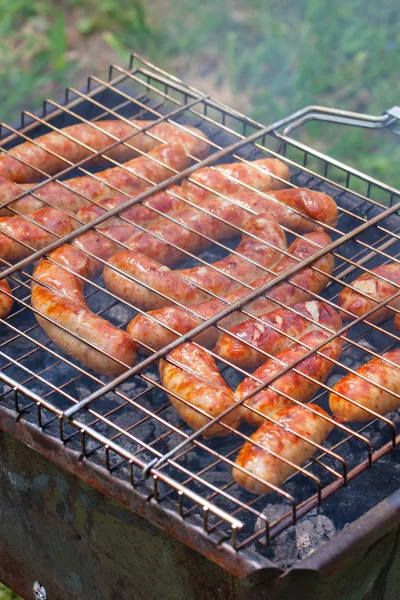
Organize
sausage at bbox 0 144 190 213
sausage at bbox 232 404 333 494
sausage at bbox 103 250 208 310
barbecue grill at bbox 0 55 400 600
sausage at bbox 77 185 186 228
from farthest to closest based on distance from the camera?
sausage at bbox 0 144 190 213
sausage at bbox 77 185 186 228
sausage at bbox 103 250 208 310
sausage at bbox 232 404 333 494
barbecue grill at bbox 0 55 400 600

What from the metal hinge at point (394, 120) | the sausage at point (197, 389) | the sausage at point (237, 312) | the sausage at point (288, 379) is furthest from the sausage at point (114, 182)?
the sausage at point (288, 379)

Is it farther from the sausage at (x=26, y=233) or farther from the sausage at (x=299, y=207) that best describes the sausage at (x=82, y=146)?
the sausage at (x=299, y=207)

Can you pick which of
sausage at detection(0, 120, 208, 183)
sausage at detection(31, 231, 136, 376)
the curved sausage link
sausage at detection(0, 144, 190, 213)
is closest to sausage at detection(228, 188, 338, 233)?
the curved sausage link

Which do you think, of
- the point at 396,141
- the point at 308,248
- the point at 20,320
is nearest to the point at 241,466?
the point at 308,248

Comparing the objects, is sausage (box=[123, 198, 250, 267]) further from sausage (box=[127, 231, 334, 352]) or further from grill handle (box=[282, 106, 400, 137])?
grill handle (box=[282, 106, 400, 137])

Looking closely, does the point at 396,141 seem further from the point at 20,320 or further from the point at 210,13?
the point at 20,320

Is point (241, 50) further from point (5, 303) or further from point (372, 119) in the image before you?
point (5, 303)

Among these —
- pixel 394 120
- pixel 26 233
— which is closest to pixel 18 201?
pixel 26 233
